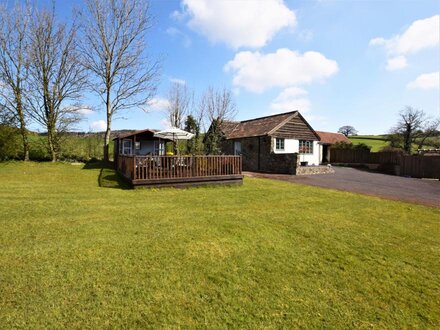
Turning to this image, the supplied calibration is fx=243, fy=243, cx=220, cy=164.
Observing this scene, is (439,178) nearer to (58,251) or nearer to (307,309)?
(307,309)

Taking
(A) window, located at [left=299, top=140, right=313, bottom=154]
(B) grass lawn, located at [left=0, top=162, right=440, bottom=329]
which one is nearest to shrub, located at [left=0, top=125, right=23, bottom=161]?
(B) grass lawn, located at [left=0, top=162, right=440, bottom=329]

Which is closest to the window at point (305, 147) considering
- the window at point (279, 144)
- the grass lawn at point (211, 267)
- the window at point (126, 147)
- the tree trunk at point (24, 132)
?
the window at point (279, 144)

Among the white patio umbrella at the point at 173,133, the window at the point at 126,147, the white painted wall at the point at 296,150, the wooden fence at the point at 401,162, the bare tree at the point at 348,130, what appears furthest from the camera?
the bare tree at the point at 348,130

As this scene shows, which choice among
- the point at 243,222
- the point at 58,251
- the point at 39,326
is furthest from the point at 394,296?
the point at 58,251

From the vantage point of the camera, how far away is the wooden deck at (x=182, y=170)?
989cm

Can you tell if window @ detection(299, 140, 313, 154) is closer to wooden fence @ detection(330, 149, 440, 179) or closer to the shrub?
wooden fence @ detection(330, 149, 440, 179)

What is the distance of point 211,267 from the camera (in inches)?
148

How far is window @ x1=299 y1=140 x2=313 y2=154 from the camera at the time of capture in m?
24.1

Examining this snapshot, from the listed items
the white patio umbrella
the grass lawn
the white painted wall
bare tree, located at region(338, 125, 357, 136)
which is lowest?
the grass lawn

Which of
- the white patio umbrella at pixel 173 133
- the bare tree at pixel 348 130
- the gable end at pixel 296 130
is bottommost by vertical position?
the white patio umbrella at pixel 173 133

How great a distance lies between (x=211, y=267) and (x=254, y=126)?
23.4m

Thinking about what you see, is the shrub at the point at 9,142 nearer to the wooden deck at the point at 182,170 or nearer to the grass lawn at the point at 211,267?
the wooden deck at the point at 182,170

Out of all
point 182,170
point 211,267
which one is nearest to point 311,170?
point 182,170

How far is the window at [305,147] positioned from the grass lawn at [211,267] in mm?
17335
